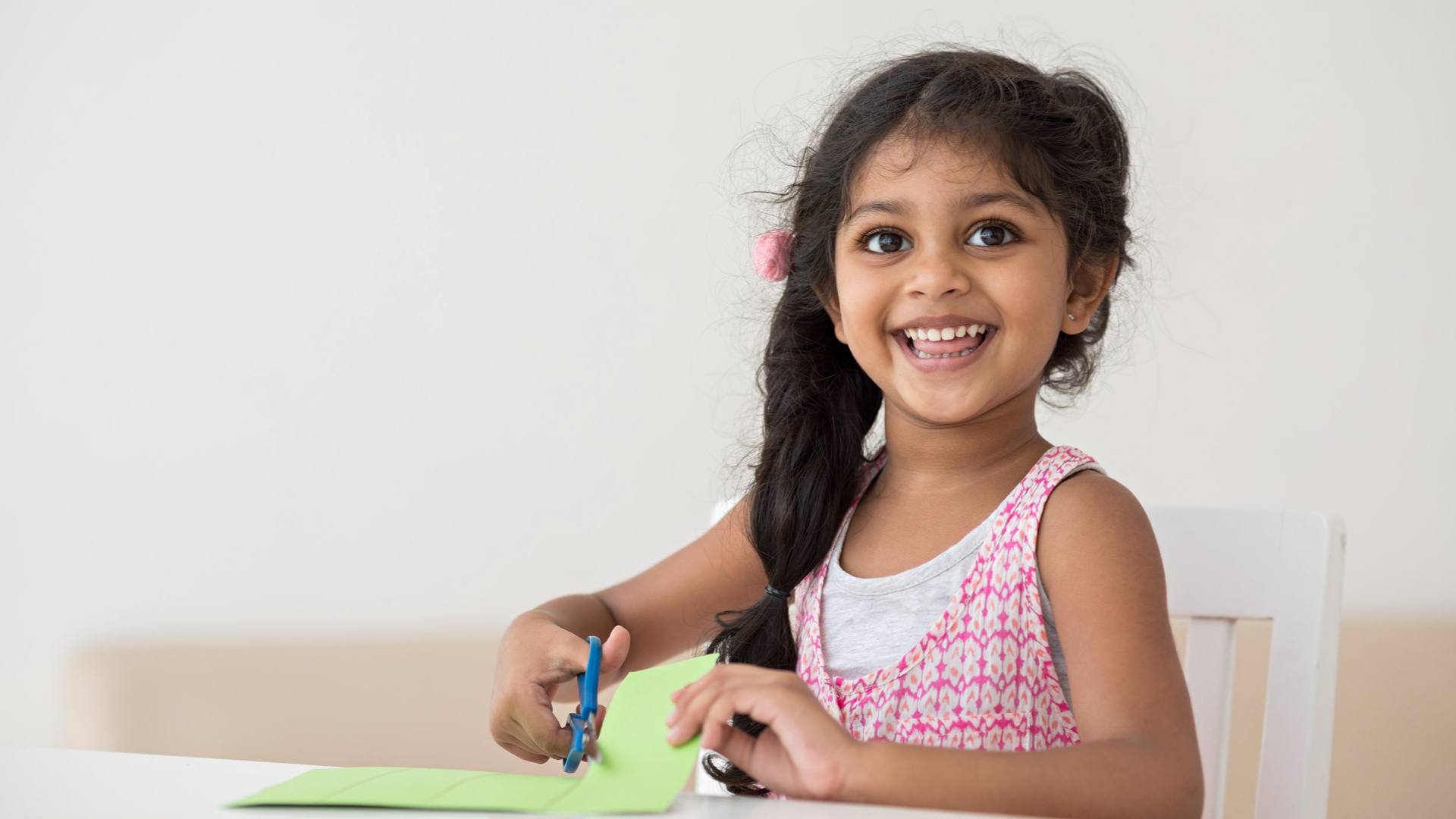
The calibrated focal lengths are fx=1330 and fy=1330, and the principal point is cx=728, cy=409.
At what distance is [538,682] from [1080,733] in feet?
1.05

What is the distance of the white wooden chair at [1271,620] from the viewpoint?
3.00 ft

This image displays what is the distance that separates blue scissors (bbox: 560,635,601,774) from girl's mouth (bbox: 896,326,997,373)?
0.30m

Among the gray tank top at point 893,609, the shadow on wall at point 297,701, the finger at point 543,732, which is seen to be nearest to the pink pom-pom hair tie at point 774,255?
the gray tank top at point 893,609

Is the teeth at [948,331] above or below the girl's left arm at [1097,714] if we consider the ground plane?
above

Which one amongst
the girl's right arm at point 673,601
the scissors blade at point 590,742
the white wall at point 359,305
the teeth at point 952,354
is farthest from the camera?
the white wall at point 359,305

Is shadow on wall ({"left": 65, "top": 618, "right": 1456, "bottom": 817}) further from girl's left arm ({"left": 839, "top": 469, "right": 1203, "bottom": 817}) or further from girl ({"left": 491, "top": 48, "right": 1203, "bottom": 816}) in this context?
girl's left arm ({"left": 839, "top": 469, "right": 1203, "bottom": 817})

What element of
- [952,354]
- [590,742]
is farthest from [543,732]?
[952,354]

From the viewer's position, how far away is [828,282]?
1008mm

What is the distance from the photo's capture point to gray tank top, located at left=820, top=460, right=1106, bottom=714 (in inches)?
35.0

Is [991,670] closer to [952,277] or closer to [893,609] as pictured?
[893,609]

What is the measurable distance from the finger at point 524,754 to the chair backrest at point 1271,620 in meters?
0.43

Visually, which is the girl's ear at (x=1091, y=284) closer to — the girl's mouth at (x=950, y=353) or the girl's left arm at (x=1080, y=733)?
the girl's mouth at (x=950, y=353)

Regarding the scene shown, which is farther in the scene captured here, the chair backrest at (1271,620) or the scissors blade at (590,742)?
the chair backrest at (1271,620)

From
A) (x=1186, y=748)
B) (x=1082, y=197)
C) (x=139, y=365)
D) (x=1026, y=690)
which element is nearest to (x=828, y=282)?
(x=1082, y=197)
